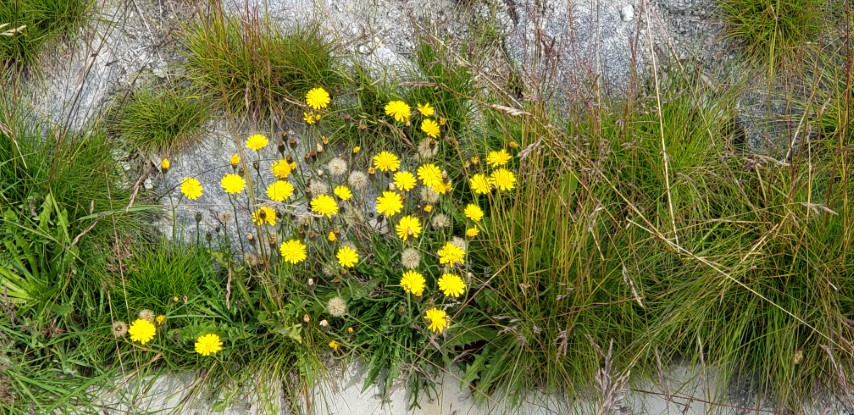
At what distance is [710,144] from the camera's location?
3293mm

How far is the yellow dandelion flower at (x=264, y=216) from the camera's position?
2.90 meters

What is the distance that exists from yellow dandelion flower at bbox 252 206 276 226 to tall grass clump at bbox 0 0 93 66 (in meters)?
1.41

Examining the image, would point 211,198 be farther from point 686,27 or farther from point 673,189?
point 686,27

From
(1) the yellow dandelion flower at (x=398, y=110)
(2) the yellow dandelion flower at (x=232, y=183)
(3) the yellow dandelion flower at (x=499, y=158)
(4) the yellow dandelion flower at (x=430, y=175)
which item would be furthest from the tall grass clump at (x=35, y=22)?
(3) the yellow dandelion flower at (x=499, y=158)

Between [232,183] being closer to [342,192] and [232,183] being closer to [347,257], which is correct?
[342,192]

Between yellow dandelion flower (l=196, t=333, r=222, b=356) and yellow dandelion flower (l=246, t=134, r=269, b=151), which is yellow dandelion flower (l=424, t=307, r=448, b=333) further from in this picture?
yellow dandelion flower (l=246, t=134, r=269, b=151)

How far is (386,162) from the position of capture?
10.5ft

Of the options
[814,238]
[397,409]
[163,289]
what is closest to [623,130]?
[814,238]

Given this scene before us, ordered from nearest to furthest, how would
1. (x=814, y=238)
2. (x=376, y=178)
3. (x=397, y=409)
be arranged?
(x=814, y=238) → (x=397, y=409) → (x=376, y=178)

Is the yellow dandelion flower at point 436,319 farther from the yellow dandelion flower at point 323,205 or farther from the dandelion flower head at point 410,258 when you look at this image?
the yellow dandelion flower at point 323,205

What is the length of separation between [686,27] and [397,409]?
2191mm

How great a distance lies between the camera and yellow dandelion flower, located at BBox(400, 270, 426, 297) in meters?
2.96

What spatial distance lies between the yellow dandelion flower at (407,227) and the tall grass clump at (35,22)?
1855 mm

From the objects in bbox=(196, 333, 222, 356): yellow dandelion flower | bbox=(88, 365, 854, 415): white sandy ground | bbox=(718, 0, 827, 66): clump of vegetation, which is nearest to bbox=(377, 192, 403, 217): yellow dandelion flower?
bbox=(88, 365, 854, 415): white sandy ground
